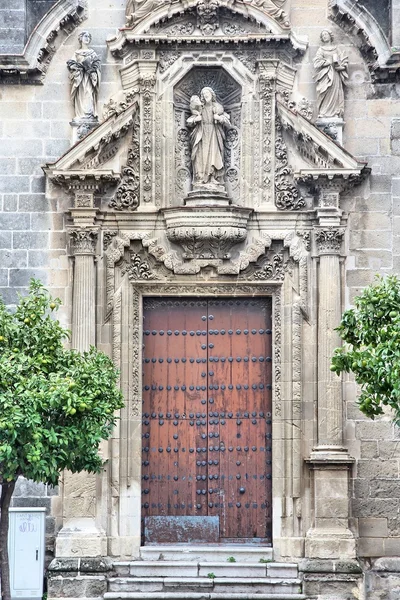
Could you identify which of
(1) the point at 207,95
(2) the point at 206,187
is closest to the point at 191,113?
(1) the point at 207,95

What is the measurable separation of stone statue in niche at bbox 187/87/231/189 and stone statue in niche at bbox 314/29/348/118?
141 cm

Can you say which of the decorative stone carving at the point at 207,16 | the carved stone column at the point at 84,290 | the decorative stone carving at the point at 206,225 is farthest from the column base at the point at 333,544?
the decorative stone carving at the point at 207,16

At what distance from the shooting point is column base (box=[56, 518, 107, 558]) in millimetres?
19672

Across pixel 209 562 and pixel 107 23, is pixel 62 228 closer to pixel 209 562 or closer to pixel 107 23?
pixel 107 23

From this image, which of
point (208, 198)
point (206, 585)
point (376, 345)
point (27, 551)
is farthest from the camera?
point (208, 198)

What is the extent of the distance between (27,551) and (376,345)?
6172mm

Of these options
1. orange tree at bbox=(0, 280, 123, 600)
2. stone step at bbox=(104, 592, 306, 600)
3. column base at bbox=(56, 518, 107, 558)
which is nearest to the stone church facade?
column base at bbox=(56, 518, 107, 558)

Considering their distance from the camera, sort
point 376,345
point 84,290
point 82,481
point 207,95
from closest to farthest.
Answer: point 376,345 < point 82,481 < point 84,290 < point 207,95

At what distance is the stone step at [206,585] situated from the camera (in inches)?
762

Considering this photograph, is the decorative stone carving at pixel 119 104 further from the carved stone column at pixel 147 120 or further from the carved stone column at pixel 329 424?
the carved stone column at pixel 329 424

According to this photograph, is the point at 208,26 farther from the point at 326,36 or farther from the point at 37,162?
the point at 37,162

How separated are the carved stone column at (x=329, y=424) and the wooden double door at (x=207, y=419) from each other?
2.91 ft

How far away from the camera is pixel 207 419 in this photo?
20594mm

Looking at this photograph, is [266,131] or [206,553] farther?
[266,131]
